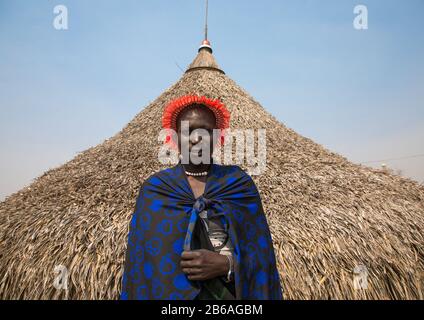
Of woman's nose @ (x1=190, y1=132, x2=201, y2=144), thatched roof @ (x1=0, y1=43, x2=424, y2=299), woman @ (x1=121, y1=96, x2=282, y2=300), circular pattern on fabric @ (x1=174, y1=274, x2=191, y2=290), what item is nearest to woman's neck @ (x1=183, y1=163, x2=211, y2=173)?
woman @ (x1=121, y1=96, x2=282, y2=300)

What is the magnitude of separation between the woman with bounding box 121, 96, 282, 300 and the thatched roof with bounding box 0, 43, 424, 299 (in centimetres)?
201

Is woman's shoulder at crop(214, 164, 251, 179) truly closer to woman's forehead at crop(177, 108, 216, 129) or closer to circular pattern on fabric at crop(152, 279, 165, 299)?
woman's forehead at crop(177, 108, 216, 129)

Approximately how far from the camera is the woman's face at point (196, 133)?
161cm

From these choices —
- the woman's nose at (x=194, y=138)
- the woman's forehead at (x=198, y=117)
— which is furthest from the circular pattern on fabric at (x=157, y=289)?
the woman's forehead at (x=198, y=117)

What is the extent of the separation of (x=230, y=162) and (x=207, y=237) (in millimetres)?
3826

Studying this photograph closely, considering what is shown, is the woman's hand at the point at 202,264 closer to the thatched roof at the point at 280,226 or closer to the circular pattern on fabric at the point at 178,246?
the circular pattern on fabric at the point at 178,246

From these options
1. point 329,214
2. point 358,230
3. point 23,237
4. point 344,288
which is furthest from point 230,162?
point 23,237

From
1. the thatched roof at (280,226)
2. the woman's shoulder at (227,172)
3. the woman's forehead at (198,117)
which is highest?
the woman's forehead at (198,117)

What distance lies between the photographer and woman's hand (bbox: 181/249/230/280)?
4.42 ft

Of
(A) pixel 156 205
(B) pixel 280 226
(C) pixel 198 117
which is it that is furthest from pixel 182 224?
(B) pixel 280 226

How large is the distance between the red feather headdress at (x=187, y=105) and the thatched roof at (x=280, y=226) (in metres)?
2.30

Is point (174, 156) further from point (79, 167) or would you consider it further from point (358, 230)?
point (358, 230)

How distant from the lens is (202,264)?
1.34 metres

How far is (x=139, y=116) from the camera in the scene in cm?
733
